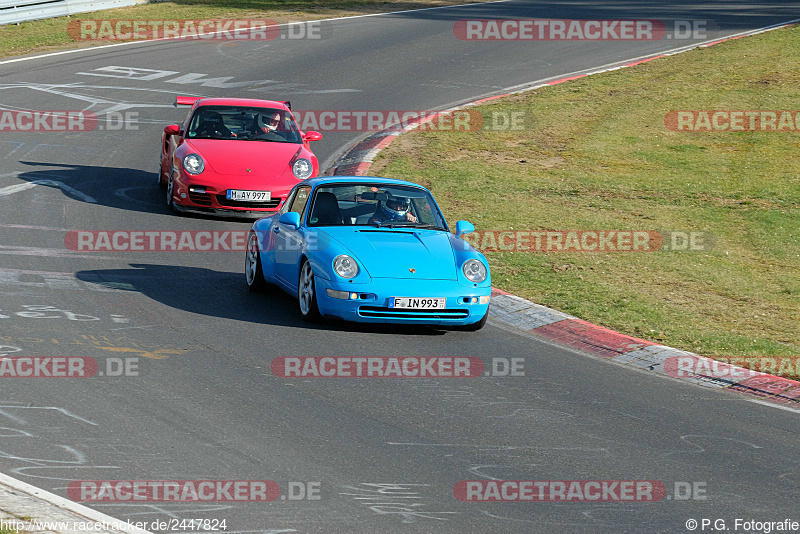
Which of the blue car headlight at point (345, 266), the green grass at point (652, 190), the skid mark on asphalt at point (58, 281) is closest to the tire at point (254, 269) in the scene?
the skid mark on asphalt at point (58, 281)

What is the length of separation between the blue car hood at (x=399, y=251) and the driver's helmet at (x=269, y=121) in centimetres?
574

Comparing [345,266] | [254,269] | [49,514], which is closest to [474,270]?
[345,266]

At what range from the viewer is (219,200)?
15570 millimetres

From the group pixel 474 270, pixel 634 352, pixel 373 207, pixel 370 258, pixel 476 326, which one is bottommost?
pixel 634 352

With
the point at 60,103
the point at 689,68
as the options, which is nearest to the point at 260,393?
the point at 60,103

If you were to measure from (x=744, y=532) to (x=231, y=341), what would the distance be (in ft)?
16.9

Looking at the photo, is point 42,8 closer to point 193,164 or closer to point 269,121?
point 269,121

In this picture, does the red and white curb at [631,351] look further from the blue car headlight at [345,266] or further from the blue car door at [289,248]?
the blue car door at [289,248]

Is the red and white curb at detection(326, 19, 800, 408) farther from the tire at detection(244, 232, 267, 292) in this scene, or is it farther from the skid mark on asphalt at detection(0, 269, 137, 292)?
the skid mark on asphalt at detection(0, 269, 137, 292)

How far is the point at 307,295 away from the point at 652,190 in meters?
9.47

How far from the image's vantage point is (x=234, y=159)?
15891mm

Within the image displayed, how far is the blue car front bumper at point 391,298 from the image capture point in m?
10.5

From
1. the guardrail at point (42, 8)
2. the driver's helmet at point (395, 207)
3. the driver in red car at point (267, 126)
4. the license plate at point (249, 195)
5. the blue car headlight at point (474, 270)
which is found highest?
the guardrail at point (42, 8)

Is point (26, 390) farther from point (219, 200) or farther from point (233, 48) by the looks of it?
point (233, 48)
